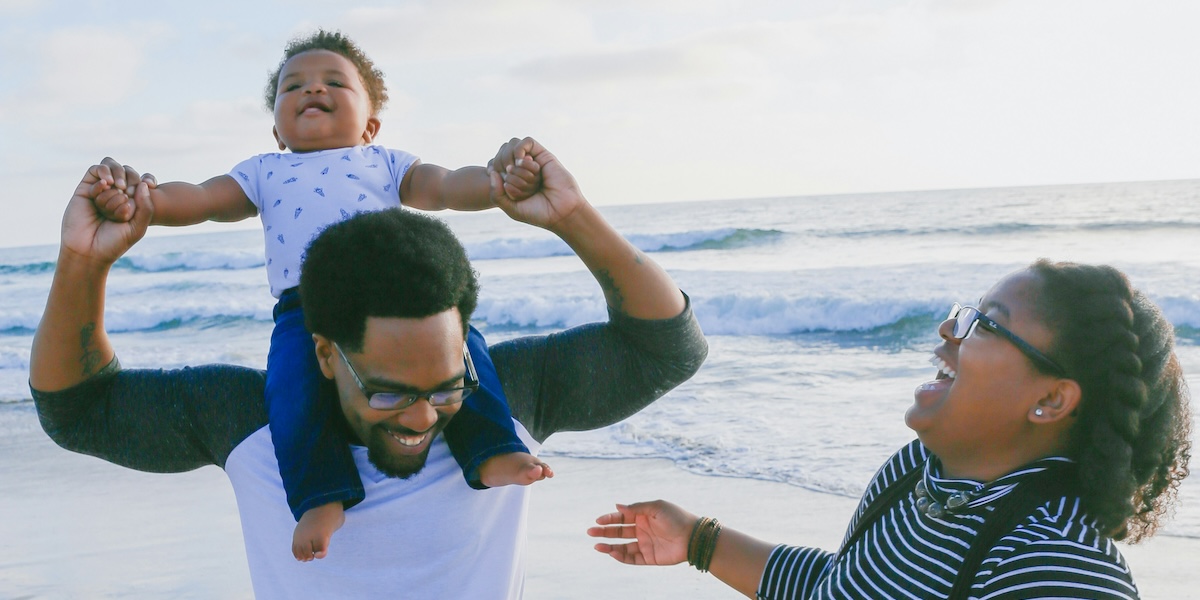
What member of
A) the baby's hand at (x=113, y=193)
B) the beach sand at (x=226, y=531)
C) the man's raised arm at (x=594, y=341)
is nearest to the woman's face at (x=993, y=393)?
the man's raised arm at (x=594, y=341)

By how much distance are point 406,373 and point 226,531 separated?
391 centimetres

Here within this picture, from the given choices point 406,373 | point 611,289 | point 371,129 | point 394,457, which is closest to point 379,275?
point 406,373

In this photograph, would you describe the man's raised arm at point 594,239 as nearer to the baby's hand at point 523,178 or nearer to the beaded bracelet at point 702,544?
the baby's hand at point 523,178

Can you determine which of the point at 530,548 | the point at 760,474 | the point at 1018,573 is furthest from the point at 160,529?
the point at 1018,573

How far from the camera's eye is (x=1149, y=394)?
198 centimetres

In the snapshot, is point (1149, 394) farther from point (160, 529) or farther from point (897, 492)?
point (160, 529)

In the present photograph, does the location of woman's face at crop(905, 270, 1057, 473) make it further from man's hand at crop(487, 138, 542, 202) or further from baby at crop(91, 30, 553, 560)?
man's hand at crop(487, 138, 542, 202)

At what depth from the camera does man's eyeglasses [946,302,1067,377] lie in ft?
6.63

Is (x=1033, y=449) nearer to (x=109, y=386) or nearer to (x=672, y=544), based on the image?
(x=672, y=544)

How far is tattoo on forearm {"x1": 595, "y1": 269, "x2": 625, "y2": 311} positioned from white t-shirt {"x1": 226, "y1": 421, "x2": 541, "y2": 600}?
18.1 inches

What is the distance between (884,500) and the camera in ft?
7.33

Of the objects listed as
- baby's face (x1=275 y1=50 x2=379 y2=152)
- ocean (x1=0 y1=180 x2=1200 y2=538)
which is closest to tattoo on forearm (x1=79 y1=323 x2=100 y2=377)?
baby's face (x1=275 y1=50 x2=379 y2=152)

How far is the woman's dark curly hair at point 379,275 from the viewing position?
1.88m

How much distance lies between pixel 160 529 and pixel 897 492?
4.39 m
